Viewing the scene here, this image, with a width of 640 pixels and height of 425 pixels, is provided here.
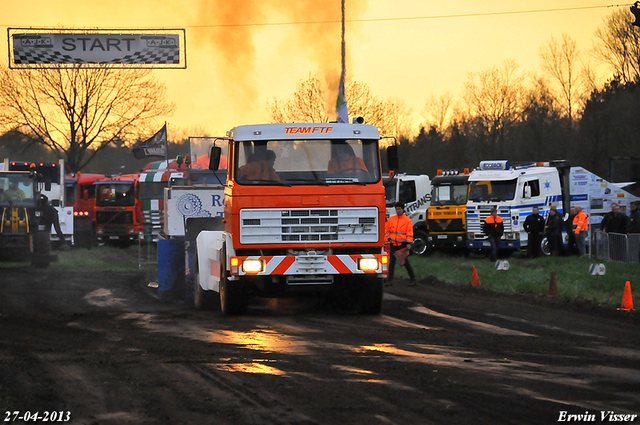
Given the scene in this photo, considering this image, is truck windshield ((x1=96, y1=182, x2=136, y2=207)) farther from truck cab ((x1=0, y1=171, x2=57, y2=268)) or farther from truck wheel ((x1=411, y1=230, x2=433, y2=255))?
truck wheel ((x1=411, y1=230, x2=433, y2=255))

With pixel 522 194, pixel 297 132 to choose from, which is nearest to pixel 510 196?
pixel 522 194

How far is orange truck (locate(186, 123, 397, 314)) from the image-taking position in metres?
11.3

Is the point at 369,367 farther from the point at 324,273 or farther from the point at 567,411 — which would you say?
the point at 324,273

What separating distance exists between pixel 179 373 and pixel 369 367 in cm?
182

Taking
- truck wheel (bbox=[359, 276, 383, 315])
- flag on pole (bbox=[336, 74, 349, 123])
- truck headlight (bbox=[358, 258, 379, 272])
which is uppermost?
flag on pole (bbox=[336, 74, 349, 123])

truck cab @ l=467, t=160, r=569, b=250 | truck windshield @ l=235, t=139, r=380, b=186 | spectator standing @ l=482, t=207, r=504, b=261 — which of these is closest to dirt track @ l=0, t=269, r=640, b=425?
truck windshield @ l=235, t=139, r=380, b=186

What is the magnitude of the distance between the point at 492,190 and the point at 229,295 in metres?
16.1

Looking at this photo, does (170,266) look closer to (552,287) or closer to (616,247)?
(552,287)

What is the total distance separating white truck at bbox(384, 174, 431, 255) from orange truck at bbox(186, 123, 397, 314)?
16690 millimetres

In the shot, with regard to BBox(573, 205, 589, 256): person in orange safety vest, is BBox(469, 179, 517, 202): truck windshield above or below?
above

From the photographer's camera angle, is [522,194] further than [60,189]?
No

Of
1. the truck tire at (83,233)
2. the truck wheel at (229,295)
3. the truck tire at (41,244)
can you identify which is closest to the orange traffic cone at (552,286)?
the truck wheel at (229,295)

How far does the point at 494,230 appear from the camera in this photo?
939 inches

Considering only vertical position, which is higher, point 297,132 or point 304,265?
point 297,132
